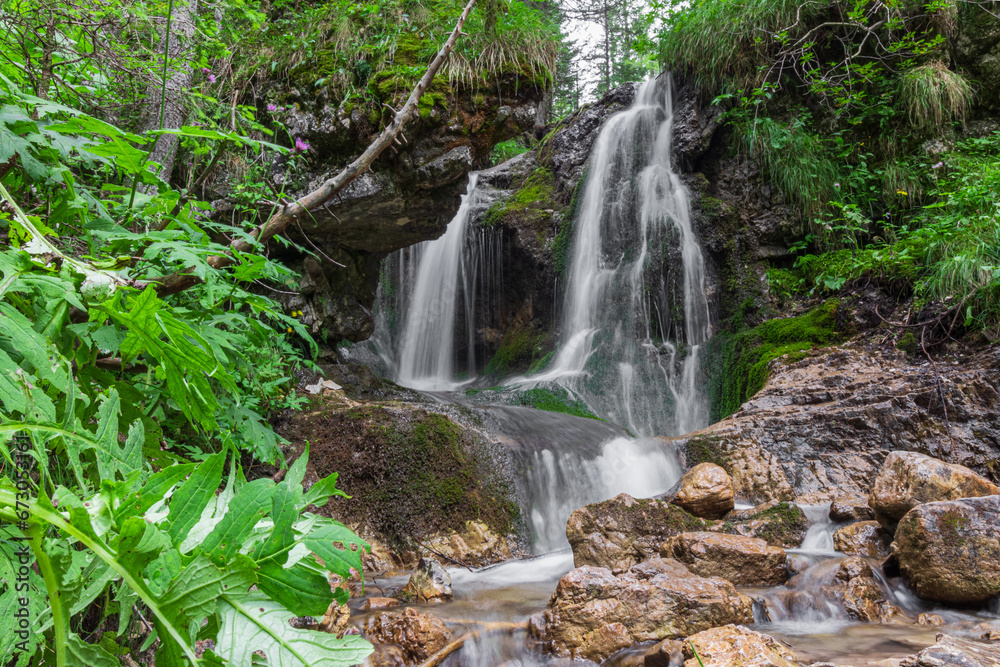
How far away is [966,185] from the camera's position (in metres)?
6.57

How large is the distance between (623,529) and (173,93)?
14.2ft

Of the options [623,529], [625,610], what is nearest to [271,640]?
[625,610]

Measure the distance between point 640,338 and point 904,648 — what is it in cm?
650

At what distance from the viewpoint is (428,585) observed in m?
3.66

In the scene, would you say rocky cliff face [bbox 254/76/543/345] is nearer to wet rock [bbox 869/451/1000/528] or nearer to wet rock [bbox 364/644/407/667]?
Answer: wet rock [bbox 364/644/407/667]

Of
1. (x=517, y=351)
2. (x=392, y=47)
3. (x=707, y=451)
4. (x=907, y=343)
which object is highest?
(x=392, y=47)

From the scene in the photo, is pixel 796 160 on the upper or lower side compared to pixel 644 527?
upper

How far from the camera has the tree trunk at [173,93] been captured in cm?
331

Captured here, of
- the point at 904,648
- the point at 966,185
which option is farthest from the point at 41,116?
the point at 966,185

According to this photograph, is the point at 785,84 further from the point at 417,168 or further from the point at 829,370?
the point at 417,168

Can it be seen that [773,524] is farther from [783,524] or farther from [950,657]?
[950,657]

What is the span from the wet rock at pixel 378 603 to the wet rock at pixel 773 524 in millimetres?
2470

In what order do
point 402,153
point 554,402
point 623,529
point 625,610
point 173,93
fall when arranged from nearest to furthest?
point 625,610 → point 173,93 → point 623,529 → point 402,153 → point 554,402

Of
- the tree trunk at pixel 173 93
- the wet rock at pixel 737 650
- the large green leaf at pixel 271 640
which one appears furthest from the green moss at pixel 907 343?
the large green leaf at pixel 271 640
